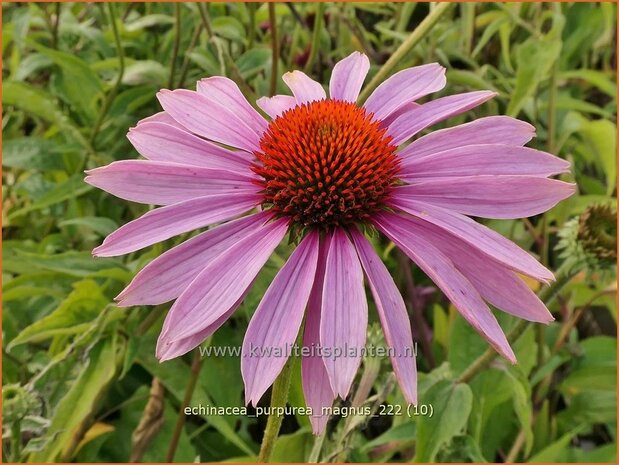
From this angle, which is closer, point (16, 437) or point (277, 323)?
point (277, 323)

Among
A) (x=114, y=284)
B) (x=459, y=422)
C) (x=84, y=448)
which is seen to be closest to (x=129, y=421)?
(x=84, y=448)

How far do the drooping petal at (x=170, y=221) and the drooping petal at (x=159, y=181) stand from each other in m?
0.01

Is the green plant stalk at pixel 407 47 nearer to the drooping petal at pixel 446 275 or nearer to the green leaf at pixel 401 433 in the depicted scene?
the drooping petal at pixel 446 275

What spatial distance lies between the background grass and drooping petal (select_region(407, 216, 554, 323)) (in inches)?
6.7

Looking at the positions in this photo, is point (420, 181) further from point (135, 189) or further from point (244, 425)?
point (244, 425)

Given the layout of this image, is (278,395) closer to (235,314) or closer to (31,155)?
(235,314)

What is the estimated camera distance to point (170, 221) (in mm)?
493

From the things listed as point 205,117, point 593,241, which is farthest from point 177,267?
point 593,241

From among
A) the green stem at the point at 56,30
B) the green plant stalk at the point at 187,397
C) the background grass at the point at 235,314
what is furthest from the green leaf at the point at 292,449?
the green stem at the point at 56,30

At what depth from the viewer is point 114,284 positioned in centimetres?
81

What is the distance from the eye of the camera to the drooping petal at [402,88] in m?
0.58

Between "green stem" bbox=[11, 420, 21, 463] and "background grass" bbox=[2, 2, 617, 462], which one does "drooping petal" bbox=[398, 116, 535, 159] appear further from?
"green stem" bbox=[11, 420, 21, 463]

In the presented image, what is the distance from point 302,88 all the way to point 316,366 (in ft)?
0.93

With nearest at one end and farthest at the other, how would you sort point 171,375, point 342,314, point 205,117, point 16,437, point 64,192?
1. point 342,314
2. point 205,117
3. point 16,437
4. point 171,375
5. point 64,192
